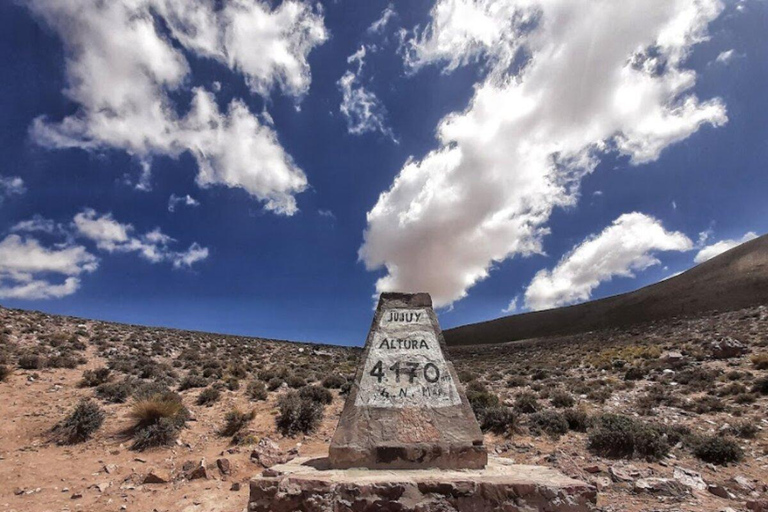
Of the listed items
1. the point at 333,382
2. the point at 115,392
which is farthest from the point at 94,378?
the point at 333,382

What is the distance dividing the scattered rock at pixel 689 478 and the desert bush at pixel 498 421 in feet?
12.6

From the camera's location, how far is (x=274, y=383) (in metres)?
15.0

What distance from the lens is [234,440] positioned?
982 cm

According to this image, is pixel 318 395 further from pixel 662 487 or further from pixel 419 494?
pixel 419 494

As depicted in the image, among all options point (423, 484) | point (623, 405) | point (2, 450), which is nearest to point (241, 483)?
point (423, 484)

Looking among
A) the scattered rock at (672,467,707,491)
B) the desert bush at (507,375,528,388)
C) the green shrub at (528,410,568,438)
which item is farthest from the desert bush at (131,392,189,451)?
the desert bush at (507,375,528,388)

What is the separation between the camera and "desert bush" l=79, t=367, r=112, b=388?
1319 centimetres

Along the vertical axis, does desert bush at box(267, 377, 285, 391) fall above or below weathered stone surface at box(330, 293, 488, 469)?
above

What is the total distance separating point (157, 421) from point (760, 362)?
70.3ft

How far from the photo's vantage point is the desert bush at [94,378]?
13.2m

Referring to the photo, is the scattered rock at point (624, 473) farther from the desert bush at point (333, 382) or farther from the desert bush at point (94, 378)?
the desert bush at point (94, 378)

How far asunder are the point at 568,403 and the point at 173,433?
11868 mm

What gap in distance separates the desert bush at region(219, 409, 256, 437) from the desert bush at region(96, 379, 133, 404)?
3621 mm

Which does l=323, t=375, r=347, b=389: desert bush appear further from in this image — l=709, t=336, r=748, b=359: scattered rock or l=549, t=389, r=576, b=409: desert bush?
l=709, t=336, r=748, b=359: scattered rock
